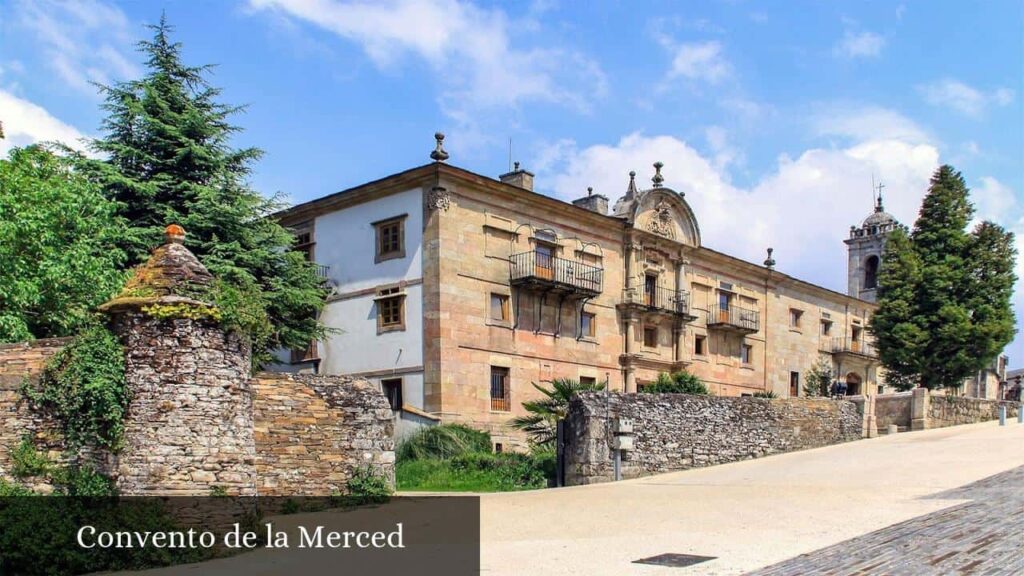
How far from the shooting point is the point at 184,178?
76.5 feet

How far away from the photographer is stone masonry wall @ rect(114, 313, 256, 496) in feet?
40.5

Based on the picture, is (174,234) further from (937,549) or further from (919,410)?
(919,410)

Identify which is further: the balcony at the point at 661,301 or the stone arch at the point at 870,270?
the stone arch at the point at 870,270

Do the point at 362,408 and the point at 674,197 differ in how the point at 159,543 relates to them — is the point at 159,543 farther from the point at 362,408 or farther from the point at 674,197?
the point at 674,197

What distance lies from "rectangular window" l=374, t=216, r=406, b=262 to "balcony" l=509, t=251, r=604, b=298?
3696 mm

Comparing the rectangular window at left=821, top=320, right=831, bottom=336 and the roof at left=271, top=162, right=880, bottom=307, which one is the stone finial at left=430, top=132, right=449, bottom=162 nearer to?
the roof at left=271, top=162, right=880, bottom=307

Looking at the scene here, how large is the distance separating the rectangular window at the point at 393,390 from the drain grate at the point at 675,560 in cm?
1889

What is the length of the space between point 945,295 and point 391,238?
2082 cm

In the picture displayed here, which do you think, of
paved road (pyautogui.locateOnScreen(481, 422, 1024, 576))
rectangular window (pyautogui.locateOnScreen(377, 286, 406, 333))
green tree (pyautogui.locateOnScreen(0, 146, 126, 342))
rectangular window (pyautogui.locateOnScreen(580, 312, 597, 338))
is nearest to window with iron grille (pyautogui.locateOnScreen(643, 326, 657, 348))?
rectangular window (pyautogui.locateOnScreen(580, 312, 597, 338))

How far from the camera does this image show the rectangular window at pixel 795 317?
45728mm

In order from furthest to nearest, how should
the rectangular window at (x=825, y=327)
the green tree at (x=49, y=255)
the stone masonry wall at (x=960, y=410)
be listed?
the rectangular window at (x=825, y=327) → the stone masonry wall at (x=960, y=410) → the green tree at (x=49, y=255)

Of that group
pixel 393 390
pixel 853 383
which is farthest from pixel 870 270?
pixel 393 390

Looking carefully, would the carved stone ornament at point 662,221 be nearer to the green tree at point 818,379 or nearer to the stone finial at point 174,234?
the green tree at point 818,379

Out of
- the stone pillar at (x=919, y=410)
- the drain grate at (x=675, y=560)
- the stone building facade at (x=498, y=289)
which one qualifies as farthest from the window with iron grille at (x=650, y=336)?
the drain grate at (x=675, y=560)
